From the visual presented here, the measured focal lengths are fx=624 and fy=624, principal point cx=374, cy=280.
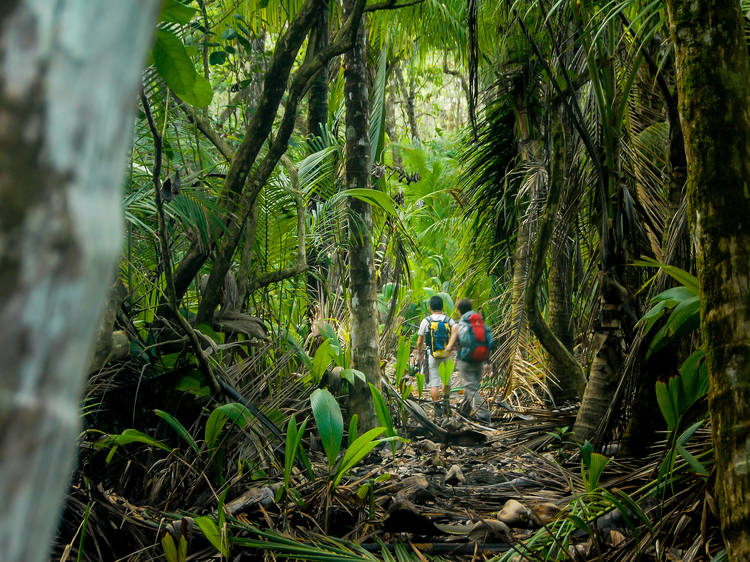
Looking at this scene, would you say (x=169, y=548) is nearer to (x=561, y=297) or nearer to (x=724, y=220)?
(x=724, y=220)

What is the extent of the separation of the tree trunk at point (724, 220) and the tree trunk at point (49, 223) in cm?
143

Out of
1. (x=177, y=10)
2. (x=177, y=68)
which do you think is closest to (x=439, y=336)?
(x=177, y=68)

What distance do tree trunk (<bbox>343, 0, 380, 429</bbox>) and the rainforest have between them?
0.8 inches

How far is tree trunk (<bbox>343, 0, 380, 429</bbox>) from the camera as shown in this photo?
4245 mm

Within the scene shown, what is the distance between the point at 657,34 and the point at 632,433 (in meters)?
2.26

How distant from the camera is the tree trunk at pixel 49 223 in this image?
28 cm

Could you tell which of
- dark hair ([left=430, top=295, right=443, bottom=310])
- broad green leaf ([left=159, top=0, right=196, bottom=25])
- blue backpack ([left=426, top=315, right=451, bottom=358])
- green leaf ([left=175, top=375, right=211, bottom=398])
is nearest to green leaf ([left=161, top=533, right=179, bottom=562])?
green leaf ([left=175, top=375, right=211, bottom=398])

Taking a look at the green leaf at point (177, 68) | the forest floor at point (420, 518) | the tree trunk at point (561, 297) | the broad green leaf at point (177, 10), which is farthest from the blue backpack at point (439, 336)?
the broad green leaf at point (177, 10)

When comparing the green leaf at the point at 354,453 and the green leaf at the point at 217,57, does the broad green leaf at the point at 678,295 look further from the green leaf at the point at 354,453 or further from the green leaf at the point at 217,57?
the green leaf at the point at 217,57

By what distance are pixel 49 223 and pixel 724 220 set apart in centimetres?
149

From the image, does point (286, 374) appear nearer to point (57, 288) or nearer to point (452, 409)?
point (452, 409)

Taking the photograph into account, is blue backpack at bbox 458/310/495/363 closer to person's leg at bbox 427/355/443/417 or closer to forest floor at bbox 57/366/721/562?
person's leg at bbox 427/355/443/417

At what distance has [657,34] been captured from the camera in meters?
3.59

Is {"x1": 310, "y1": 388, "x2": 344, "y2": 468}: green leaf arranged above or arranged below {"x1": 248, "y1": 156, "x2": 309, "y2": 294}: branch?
below
